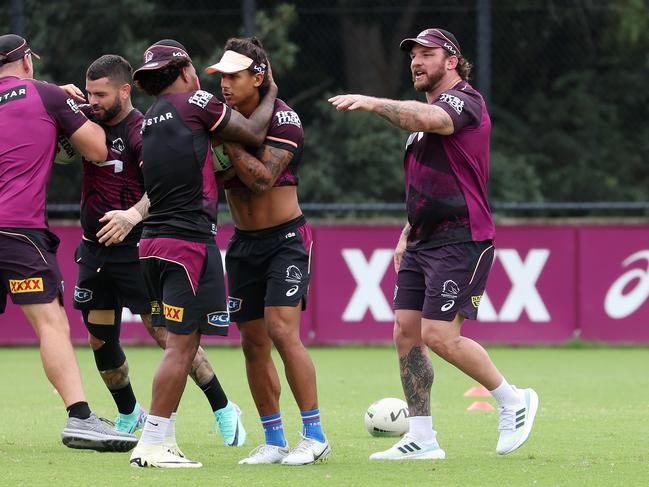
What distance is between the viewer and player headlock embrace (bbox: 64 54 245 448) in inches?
336

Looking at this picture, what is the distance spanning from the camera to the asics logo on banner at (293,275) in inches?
299

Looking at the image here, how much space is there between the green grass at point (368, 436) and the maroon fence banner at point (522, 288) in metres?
0.88

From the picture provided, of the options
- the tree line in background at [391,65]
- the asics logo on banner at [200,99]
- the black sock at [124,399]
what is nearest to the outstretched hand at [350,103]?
the asics logo on banner at [200,99]

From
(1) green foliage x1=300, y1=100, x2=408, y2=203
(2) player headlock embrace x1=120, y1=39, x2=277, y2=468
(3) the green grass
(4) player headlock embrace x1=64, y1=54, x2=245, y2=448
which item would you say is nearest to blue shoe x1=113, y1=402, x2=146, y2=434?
(4) player headlock embrace x1=64, y1=54, x2=245, y2=448

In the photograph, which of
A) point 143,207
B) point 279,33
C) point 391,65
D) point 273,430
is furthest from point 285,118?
point 391,65

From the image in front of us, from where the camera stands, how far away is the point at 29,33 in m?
18.0

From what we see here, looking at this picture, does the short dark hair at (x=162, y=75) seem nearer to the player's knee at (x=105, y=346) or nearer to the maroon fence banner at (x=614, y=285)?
the player's knee at (x=105, y=346)

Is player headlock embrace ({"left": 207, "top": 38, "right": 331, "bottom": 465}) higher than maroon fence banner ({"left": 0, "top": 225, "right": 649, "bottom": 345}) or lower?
higher

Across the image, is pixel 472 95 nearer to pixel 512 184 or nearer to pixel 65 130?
pixel 65 130

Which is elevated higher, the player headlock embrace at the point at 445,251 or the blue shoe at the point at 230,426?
the player headlock embrace at the point at 445,251

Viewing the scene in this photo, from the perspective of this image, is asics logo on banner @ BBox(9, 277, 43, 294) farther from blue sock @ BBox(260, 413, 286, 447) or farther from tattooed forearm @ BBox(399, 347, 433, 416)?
tattooed forearm @ BBox(399, 347, 433, 416)

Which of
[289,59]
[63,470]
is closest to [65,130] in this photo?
[63,470]

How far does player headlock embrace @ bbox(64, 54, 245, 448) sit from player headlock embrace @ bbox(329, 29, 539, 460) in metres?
1.30

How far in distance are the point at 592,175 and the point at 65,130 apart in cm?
1262
